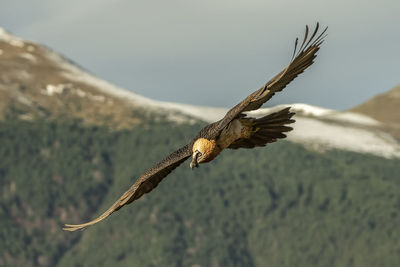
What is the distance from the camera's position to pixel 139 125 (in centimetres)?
19038

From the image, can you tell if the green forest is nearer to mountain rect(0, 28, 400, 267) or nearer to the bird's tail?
mountain rect(0, 28, 400, 267)

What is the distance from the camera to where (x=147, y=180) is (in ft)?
76.2

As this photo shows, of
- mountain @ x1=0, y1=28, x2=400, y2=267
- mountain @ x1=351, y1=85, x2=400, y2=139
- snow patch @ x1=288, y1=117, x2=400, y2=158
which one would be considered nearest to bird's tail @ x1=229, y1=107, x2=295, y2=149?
mountain @ x1=0, y1=28, x2=400, y2=267

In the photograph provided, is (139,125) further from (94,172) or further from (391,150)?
(391,150)

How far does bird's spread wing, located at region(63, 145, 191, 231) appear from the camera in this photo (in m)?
21.8

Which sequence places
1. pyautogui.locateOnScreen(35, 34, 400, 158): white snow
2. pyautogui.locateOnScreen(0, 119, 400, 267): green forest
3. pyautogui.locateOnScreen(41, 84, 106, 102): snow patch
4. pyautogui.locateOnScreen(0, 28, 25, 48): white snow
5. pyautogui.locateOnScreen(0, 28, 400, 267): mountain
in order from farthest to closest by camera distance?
pyautogui.locateOnScreen(0, 28, 25, 48): white snow
pyautogui.locateOnScreen(41, 84, 106, 102): snow patch
pyautogui.locateOnScreen(35, 34, 400, 158): white snow
pyautogui.locateOnScreen(0, 28, 400, 267): mountain
pyautogui.locateOnScreen(0, 119, 400, 267): green forest

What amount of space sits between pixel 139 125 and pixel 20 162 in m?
29.5

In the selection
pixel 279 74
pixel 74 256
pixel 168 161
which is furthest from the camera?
pixel 74 256

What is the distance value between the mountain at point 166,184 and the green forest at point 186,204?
0.30m

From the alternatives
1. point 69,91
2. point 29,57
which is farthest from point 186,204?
point 29,57

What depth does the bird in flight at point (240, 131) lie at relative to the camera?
20188 mm

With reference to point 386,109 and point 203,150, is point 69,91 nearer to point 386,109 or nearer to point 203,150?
point 386,109

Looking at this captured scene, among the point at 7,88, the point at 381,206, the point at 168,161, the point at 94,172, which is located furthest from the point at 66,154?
the point at 168,161

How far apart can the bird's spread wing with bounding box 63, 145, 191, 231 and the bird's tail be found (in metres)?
1.60
